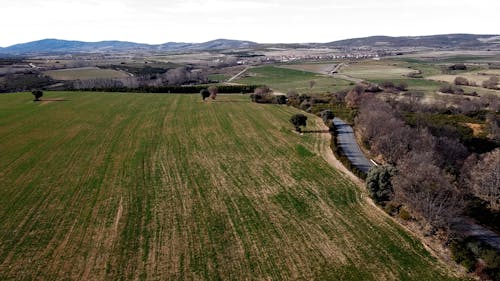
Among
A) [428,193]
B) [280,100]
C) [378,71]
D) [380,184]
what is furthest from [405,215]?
[378,71]

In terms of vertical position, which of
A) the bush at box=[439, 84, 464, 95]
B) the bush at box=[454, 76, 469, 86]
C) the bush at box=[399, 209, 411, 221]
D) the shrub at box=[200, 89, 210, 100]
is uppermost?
the shrub at box=[200, 89, 210, 100]

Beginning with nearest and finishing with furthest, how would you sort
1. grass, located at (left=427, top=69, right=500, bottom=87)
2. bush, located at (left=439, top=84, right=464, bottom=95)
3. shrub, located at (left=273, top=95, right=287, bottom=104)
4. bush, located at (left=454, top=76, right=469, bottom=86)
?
shrub, located at (left=273, top=95, right=287, bottom=104) < bush, located at (left=439, top=84, right=464, bottom=95) < bush, located at (left=454, top=76, right=469, bottom=86) < grass, located at (left=427, top=69, right=500, bottom=87)

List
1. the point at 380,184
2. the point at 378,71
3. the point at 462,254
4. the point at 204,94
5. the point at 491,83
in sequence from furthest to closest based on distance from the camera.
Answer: the point at 378,71, the point at 491,83, the point at 204,94, the point at 380,184, the point at 462,254

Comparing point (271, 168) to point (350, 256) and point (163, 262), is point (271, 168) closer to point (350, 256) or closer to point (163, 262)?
point (350, 256)

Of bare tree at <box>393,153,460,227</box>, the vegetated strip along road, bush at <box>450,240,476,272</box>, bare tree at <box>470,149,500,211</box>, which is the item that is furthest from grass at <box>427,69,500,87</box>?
bush at <box>450,240,476,272</box>

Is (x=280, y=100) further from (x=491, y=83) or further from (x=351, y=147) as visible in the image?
(x=491, y=83)

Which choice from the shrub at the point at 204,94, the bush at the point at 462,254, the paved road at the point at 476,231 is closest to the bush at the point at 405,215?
the paved road at the point at 476,231

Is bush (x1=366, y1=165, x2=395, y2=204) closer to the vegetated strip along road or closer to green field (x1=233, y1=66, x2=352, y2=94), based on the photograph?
the vegetated strip along road
